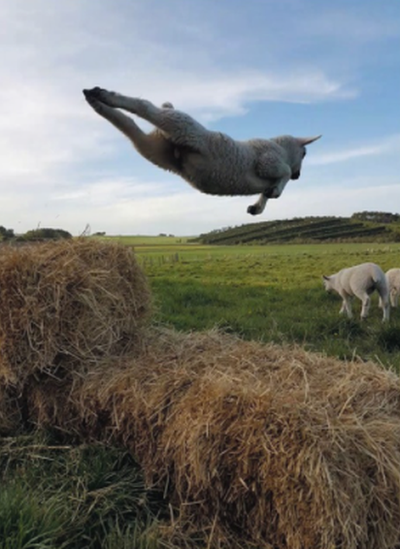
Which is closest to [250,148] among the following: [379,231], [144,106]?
[144,106]

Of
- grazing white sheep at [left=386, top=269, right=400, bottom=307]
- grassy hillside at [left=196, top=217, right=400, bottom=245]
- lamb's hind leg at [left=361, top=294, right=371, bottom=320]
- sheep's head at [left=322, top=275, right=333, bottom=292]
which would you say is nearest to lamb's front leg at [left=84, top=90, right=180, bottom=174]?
lamb's hind leg at [left=361, top=294, right=371, bottom=320]

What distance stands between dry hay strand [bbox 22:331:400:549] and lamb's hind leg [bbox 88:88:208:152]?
159cm

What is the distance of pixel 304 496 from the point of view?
7.91ft

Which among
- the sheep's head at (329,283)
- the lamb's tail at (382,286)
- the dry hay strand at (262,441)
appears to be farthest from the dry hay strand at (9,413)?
the sheep's head at (329,283)

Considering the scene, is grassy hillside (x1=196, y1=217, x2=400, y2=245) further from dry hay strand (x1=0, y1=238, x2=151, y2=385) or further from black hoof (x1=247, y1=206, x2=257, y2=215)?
black hoof (x1=247, y1=206, x2=257, y2=215)

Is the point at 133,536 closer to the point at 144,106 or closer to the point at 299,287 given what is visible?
the point at 144,106

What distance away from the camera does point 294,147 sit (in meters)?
1.77

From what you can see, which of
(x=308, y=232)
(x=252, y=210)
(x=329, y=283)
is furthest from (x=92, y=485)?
(x=308, y=232)

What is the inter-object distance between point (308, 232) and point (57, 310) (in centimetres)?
2905

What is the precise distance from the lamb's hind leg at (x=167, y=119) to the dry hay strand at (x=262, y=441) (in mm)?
1594

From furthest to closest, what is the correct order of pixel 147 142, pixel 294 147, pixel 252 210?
pixel 252 210 < pixel 294 147 < pixel 147 142

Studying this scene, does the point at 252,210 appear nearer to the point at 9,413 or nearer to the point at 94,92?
the point at 94,92

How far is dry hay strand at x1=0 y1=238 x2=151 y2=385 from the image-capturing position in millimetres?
4094

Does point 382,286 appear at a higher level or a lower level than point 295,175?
lower
